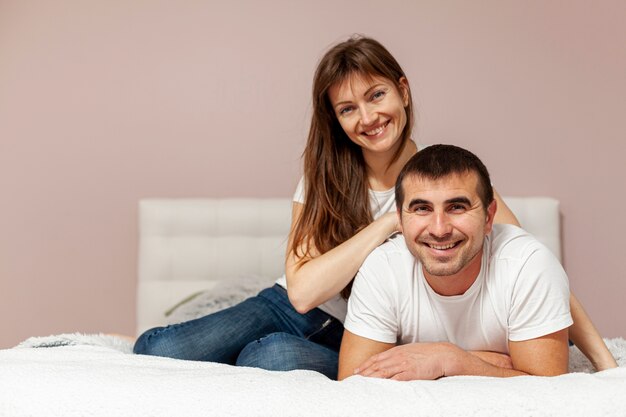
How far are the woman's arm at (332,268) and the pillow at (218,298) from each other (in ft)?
2.02

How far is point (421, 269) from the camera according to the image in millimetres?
1604

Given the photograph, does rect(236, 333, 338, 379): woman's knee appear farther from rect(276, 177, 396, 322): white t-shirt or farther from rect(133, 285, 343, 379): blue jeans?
rect(276, 177, 396, 322): white t-shirt

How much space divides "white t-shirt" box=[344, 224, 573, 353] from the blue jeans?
0.73 ft

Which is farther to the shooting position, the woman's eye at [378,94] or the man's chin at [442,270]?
the woman's eye at [378,94]

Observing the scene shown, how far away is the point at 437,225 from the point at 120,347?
102cm

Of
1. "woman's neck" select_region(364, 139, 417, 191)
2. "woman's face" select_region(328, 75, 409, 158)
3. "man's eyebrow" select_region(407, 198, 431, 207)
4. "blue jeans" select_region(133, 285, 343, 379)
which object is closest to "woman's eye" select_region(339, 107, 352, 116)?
"woman's face" select_region(328, 75, 409, 158)

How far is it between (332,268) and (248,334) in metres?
0.35

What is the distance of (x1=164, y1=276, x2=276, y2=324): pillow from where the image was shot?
7.82 feet

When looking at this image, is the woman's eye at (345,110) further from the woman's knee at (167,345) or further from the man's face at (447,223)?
the woman's knee at (167,345)

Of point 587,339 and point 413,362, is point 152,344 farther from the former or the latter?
point 587,339

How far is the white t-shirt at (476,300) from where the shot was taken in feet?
4.90

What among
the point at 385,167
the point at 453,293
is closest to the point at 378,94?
the point at 385,167

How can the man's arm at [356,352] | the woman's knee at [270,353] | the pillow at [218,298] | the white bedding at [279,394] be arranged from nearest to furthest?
→ the white bedding at [279,394]
the man's arm at [356,352]
the woman's knee at [270,353]
the pillow at [218,298]

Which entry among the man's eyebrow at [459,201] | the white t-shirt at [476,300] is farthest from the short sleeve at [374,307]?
the man's eyebrow at [459,201]
